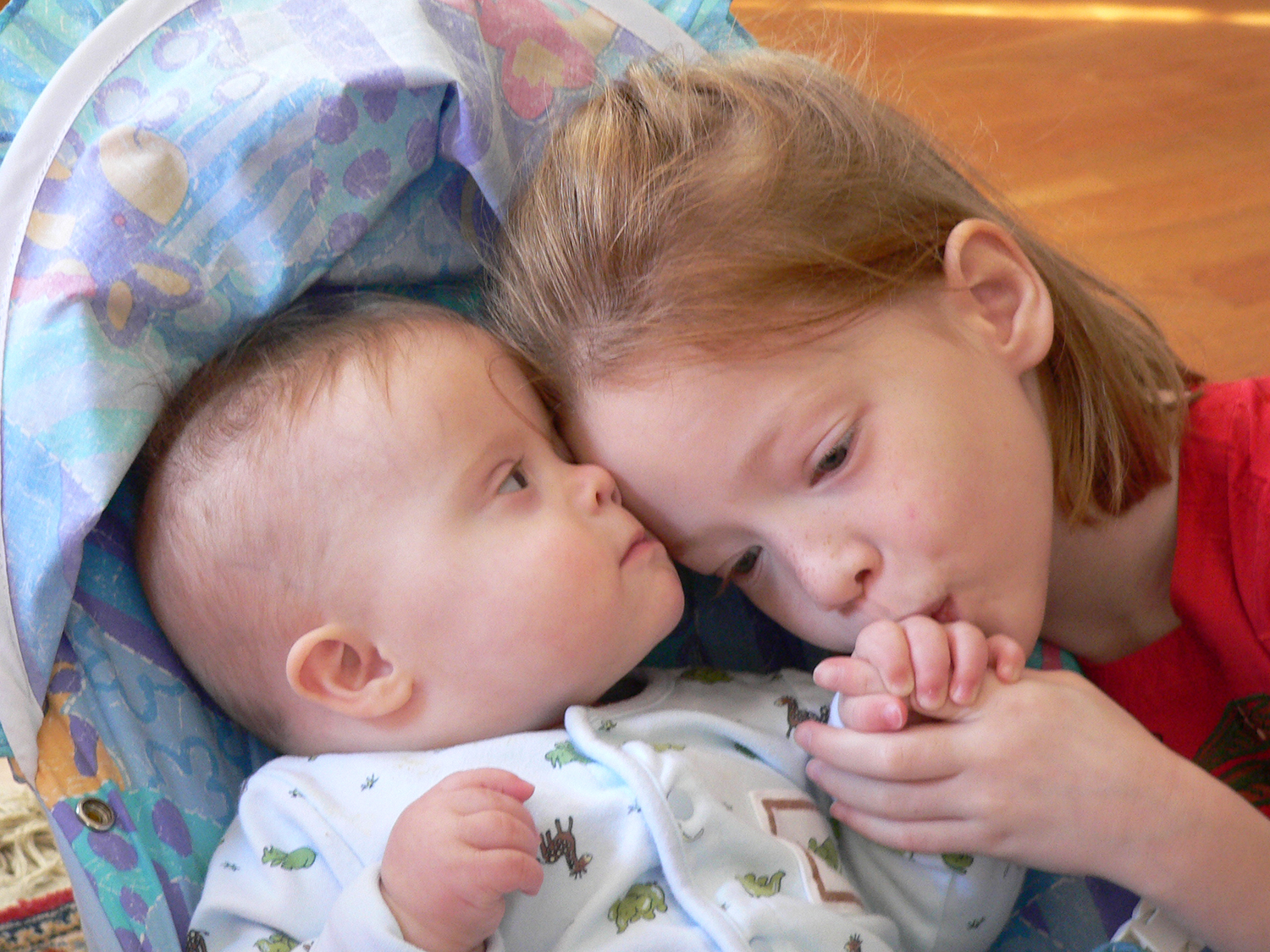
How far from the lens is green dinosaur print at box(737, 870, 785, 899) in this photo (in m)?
0.73

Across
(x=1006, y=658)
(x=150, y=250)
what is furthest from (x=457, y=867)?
(x=150, y=250)

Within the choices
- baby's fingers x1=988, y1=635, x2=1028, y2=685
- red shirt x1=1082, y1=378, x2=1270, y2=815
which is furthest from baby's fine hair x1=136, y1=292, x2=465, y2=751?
red shirt x1=1082, y1=378, x2=1270, y2=815

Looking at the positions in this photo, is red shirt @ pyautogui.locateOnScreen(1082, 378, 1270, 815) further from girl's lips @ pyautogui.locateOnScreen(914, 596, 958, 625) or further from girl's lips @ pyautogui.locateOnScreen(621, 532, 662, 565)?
girl's lips @ pyautogui.locateOnScreen(621, 532, 662, 565)

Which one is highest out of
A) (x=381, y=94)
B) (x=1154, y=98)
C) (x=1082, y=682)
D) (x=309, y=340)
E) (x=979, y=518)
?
(x=381, y=94)

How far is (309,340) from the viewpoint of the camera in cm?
83

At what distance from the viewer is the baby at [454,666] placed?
73 centimetres

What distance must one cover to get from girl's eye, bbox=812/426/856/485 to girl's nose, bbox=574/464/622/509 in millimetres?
145

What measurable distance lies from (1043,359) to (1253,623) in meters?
0.27

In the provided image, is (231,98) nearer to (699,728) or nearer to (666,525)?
(666,525)

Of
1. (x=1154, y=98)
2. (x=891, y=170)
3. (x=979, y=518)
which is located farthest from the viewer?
(x=1154, y=98)

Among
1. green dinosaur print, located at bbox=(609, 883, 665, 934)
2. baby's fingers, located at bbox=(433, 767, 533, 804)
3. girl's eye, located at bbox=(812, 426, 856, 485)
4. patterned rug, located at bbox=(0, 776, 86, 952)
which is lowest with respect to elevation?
green dinosaur print, located at bbox=(609, 883, 665, 934)

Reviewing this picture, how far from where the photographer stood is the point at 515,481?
0.82 m

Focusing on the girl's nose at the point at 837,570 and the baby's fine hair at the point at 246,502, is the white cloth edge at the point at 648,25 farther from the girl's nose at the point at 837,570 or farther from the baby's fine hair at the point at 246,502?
the girl's nose at the point at 837,570

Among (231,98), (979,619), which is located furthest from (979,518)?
(231,98)
